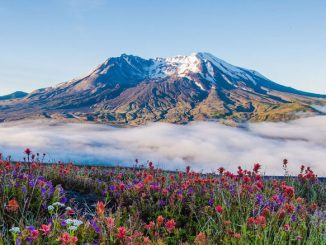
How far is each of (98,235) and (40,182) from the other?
2358 millimetres

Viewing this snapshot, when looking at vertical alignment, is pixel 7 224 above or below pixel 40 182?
below

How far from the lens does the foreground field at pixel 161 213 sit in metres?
4.94

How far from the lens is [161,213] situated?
727cm

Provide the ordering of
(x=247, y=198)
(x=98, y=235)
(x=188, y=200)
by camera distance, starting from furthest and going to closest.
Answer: (x=188, y=200) < (x=247, y=198) < (x=98, y=235)

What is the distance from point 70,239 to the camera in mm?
3619

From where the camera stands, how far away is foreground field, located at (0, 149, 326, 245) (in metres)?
4.94

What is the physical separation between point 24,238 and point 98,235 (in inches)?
47.2

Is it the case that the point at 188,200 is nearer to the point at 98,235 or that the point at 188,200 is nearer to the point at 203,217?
the point at 203,217

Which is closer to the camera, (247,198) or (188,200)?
(247,198)

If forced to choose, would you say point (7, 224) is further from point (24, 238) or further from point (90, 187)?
point (90, 187)

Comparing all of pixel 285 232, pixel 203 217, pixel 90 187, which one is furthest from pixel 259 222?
pixel 90 187

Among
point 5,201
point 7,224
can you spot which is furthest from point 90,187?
point 7,224

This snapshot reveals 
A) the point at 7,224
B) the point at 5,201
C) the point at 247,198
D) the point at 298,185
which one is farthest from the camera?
the point at 298,185

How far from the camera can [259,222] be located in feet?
15.9
